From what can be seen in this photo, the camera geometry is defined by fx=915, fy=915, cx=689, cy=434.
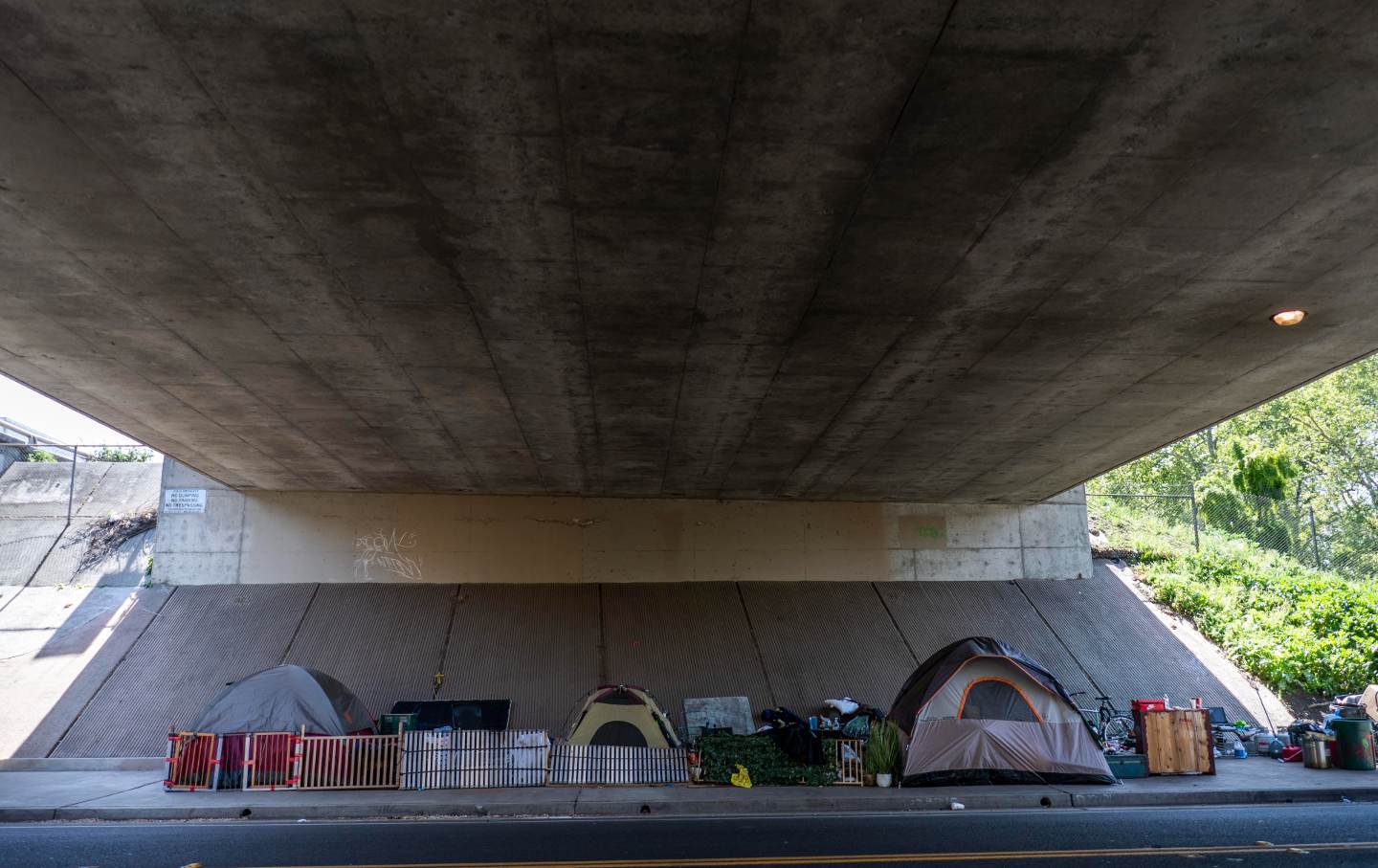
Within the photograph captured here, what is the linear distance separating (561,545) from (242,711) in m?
9.14

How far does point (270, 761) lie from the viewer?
509 inches

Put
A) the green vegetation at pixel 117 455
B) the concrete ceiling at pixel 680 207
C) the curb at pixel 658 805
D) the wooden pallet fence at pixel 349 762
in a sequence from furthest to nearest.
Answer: the green vegetation at pixel 117 455
the wooden pallet fence at pixel 349 762
the curb at pixel 658 805
the concrete ceiling at pixel 680 207

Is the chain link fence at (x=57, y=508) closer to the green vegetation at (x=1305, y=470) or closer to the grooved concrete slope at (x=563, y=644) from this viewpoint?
the grooved concrete slope at (x=563, y=644)

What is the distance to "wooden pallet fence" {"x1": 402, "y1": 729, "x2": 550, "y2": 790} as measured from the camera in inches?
511

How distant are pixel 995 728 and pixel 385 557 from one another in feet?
46.6

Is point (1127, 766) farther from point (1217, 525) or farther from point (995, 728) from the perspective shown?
point (1217, 525)

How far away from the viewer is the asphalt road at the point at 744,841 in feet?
26.2

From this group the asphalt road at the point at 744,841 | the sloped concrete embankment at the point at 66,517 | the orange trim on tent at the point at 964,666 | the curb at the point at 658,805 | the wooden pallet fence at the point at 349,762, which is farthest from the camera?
the sloped concrete embankment at the point at 66,517

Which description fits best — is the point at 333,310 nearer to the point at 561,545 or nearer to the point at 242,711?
the point at 242,711

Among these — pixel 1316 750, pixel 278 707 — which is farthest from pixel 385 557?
pixel 1316 750

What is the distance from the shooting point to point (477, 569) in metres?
21.6

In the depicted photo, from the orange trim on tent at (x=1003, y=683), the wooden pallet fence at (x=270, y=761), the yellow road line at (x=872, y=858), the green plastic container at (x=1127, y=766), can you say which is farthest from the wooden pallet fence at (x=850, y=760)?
the wooden pallet fence at (x=270, y=761)

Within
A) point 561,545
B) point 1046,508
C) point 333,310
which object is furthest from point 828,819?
point 1046,508

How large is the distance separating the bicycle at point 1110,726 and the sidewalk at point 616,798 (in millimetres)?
1469
